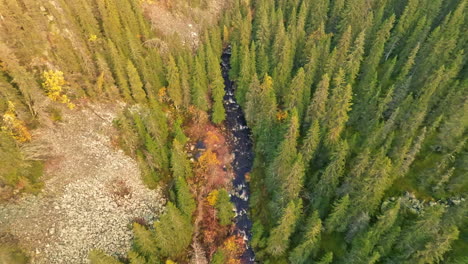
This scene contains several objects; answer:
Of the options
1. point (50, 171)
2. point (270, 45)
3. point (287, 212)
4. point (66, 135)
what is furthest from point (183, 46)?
point (287, 212)

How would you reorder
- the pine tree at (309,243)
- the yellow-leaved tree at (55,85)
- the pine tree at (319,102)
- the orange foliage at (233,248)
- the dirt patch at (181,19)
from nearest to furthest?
1. the pine tree at (309,243)
2. the orange foliage at (233,248)
3. the yellow-leaved tree at (55,85)
4. the pine tree at (319,102)
5. the dirt patch at (181,19)

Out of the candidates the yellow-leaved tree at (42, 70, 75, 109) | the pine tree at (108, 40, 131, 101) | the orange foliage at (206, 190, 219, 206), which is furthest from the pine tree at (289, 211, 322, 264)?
the yellow-leaved tree at (42, 70, 75, 109)

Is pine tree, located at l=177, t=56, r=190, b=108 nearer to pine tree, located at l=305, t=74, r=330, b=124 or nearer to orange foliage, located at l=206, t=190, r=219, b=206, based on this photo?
orange foliage, located at l=206, t=190, r=219, b=206

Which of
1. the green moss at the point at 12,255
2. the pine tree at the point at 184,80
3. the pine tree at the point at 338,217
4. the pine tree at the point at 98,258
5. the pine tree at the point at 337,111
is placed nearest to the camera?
the pine tree at the point at 98,258

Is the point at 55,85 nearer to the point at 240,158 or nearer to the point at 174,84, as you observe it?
A: the point at 174,84

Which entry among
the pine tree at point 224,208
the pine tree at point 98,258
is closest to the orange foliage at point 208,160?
the pine tree at point 224,208

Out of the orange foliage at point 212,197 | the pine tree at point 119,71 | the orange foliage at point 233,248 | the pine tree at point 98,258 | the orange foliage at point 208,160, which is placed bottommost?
the orange foliage at point 233,248

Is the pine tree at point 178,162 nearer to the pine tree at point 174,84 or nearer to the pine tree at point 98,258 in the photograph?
the pine tree at point 174,84
